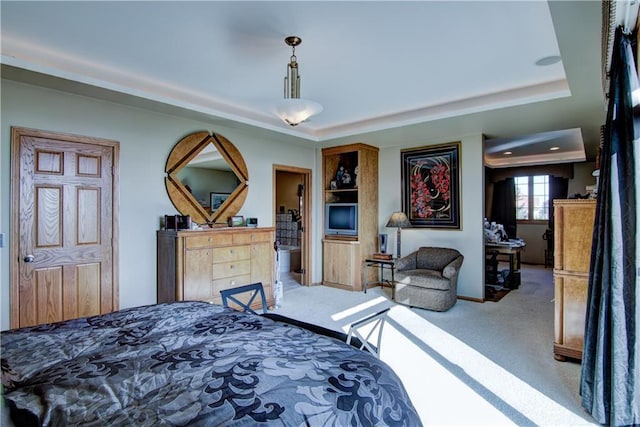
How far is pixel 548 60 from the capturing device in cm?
303

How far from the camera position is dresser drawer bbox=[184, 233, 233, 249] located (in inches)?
151

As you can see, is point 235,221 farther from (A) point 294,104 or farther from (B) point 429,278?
(B) point 429,278

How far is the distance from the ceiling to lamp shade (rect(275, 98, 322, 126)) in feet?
1.58

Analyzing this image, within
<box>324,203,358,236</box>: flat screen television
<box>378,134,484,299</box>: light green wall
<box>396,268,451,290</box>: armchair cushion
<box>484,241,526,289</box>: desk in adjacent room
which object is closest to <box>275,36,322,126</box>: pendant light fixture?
<box>396,268,451,290</box>: armchair cushion

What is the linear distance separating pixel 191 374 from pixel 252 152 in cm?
430

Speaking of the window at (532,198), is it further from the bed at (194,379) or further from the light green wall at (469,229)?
the bed at (194,379)

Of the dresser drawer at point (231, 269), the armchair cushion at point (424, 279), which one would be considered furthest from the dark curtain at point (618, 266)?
the dresser drawer at point (231, 269)

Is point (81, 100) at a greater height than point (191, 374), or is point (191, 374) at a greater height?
point (81, 100)

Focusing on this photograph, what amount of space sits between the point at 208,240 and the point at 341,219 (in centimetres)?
265

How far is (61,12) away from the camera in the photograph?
7.66ft

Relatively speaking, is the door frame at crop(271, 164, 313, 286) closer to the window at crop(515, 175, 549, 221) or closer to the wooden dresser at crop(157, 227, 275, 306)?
the wooden dresser at crop(157, 227, 275, 306)

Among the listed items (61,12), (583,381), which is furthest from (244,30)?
(583,381)

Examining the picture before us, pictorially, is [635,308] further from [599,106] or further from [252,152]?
[252,152]

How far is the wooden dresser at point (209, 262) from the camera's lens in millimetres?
3766
